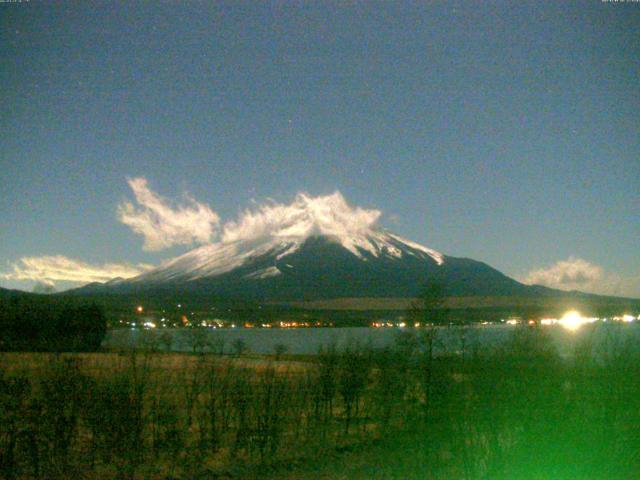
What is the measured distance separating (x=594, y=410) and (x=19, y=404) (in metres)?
7.05

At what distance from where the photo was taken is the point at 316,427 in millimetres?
11289

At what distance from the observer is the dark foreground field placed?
833 centimetres

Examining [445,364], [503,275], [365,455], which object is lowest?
[365,455]

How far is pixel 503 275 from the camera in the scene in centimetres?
8038

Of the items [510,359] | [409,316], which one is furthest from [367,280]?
[510,359]

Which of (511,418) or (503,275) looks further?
(503,275)

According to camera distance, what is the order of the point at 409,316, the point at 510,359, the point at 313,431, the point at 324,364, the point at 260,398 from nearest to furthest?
the point at 510,359 < the point at 260,398 < the point at 313,431 < the point at 324,364 < the point at 409,316

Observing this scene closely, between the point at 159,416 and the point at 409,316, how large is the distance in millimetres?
6845

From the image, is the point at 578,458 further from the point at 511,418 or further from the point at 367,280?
the point at 367,280

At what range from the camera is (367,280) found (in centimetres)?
8331

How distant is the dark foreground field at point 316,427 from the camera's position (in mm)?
8328

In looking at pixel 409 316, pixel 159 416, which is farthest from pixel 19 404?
pixel 409 316

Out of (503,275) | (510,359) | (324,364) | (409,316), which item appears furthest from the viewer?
(503,275)

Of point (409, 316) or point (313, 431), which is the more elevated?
point (409, 316)
